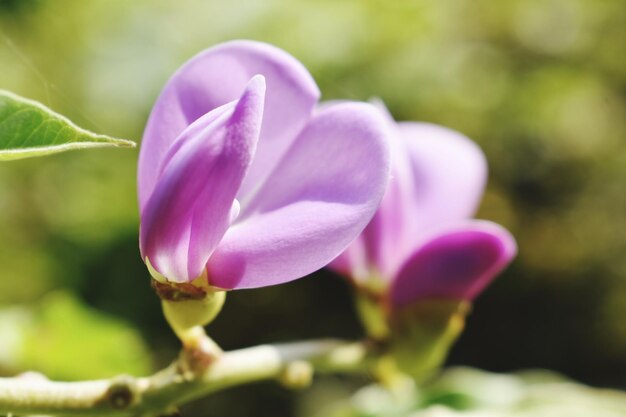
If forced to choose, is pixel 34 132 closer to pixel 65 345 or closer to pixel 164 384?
pixel 164 384

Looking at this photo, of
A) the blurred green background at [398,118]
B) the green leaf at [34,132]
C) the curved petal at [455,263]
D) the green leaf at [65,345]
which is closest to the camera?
the green leaf at [34,132]

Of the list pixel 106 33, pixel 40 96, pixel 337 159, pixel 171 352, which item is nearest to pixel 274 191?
pixel 337 159

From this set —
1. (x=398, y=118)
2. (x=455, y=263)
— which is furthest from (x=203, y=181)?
(x=398, y=118)

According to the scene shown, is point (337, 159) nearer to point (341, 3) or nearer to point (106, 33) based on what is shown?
point (106, 33)

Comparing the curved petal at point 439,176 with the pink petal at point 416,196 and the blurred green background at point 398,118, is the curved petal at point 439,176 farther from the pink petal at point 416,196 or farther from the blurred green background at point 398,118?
the blurred green background at point 398,118

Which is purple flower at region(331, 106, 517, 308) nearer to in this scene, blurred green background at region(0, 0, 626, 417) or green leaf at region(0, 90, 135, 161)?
green leaf at region(0, 90, 135, 161)

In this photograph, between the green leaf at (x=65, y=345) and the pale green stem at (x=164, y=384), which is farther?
the green leaf at (x=65, y=345)

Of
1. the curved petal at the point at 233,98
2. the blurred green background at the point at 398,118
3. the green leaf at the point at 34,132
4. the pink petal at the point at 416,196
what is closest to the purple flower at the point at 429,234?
the pink petal at the point at 416,196
